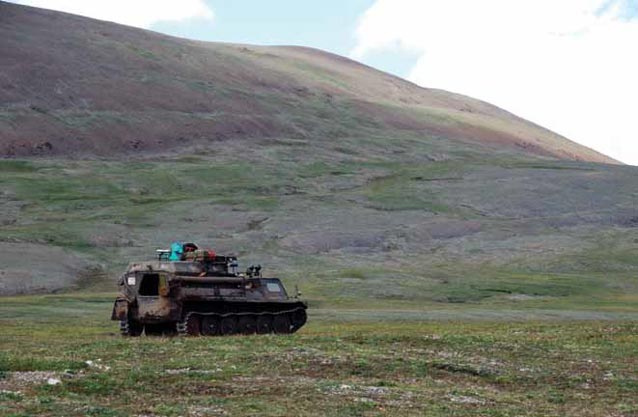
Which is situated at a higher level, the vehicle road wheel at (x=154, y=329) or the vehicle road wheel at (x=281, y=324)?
the vehicle road wheel at (x=281, y=324)

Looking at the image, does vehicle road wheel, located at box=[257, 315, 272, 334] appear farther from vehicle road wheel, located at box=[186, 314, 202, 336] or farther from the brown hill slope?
the brown hill slope

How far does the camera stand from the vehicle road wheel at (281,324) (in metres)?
45.7

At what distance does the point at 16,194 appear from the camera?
117 metres

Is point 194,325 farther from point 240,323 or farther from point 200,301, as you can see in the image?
point 240,323

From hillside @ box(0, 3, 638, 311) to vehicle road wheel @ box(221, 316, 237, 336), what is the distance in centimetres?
3304

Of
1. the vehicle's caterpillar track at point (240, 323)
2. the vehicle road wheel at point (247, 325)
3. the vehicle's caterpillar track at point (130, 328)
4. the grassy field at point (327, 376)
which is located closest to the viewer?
the grassy field at point (327, 376)

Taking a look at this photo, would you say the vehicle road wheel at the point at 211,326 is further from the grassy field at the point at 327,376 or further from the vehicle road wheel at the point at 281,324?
the grassy field at the point at 327,376

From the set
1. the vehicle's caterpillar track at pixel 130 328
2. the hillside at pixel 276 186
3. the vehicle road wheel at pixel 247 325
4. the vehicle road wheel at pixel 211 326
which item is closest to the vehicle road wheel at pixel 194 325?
the vehicle road wheel at pixel 211 326

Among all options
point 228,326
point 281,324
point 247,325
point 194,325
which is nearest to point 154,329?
point 194,325

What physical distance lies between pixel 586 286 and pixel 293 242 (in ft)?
87.0

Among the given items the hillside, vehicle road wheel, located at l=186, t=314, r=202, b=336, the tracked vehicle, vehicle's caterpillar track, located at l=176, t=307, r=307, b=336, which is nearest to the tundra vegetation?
the hillside

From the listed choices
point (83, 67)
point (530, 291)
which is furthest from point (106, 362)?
point (83, 67)

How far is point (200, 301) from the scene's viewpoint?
43.8 m

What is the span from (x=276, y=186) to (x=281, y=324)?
3352 inches
